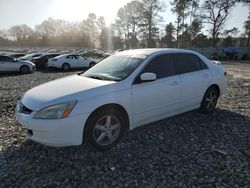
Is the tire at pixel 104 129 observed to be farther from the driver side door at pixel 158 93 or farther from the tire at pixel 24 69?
the tire at pixel 24 69

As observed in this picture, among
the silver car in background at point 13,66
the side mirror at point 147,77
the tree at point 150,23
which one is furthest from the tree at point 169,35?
the side mirror at point 147,77

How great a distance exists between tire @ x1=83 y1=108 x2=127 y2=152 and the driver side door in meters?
0.33

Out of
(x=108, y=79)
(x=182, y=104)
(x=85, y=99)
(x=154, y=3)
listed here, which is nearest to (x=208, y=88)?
(x=182, y=104)

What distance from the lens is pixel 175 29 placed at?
56.1 m

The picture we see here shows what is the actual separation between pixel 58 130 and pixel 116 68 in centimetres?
167

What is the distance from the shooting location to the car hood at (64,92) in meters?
3.42

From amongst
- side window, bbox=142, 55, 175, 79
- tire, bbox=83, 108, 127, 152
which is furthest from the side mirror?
tire, bbox=83, 108, 127, 152

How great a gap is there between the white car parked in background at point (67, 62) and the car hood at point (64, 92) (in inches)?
579

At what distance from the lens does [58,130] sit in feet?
10.7

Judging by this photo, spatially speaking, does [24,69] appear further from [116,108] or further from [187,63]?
[116,108]

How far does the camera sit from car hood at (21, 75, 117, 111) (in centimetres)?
342

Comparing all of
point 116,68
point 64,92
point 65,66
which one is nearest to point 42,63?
point 65,66

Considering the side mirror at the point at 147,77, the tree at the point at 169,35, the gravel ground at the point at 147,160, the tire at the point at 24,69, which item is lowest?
the gravel ground at the point at 147,160

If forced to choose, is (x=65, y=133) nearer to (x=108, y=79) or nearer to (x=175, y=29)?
(x=108, y=79)
